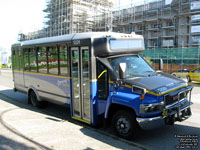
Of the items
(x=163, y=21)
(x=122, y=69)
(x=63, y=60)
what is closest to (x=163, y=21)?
(x=163, y=21)

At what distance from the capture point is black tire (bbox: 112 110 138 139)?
5531mm

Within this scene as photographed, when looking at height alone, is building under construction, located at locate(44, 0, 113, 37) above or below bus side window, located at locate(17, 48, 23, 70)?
above

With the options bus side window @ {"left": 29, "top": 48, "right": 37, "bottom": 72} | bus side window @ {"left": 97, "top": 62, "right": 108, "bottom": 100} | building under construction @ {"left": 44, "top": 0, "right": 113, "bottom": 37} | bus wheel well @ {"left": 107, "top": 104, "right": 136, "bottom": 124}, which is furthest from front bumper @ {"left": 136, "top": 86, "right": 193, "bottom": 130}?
building under construction @ {"left": 44, "top": 0, "right": 113, "bottom": 37}

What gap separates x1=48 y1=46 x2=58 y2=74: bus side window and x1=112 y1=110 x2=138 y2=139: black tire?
11.0 feet

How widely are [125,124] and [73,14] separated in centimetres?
6711

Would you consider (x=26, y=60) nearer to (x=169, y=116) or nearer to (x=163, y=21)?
(x=169, y=116)

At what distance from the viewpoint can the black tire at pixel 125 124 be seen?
5.53 meters

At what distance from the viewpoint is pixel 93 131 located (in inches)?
259

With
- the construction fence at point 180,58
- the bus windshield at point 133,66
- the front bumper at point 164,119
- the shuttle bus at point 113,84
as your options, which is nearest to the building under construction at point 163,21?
the construction fence at point 180,58

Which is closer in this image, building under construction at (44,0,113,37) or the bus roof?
the bus roof

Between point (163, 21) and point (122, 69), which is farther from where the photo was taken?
point (163, 21)

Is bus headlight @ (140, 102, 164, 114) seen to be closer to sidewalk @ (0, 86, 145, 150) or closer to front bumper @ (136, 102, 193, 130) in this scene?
front bumper @ (136, 102, 193, 130)

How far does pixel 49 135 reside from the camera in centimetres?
629

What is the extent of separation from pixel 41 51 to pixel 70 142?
4.65 m
